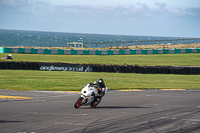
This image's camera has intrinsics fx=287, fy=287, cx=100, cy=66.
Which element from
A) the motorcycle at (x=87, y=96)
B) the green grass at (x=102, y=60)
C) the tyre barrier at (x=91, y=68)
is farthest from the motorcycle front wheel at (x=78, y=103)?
the green grass at (x=102, y=60)

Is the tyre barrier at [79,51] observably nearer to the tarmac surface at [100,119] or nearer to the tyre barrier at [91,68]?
the tyre barrier at [91,68]

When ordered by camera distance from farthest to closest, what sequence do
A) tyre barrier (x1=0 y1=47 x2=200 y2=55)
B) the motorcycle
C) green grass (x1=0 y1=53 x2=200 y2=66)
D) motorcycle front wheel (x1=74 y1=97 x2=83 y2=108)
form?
tyre barrier (x1=0 y1=47 x2=200 y2=55) → green grass (x1=0 y1=53 x2=200 y2=66) → motorcycle front wheel (x1=74 y1=97 x2=83 y2=108) → the motorcycle

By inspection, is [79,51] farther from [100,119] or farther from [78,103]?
[100,119]

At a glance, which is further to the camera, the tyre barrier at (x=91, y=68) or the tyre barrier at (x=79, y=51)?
the tyre barrier at (x=79, y=51)

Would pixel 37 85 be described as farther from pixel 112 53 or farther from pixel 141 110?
pixel 112 53

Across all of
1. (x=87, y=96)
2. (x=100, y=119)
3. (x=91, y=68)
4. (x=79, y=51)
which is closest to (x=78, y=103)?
(x=87, y=96)

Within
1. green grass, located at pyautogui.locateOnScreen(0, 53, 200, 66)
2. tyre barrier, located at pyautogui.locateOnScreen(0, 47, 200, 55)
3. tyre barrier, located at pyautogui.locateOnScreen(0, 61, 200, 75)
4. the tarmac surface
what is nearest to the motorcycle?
the tarmac surface

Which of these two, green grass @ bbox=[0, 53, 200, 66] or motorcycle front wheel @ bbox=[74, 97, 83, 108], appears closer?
motorcycle front wheel @ bbox=[74, 97, 83, 108]

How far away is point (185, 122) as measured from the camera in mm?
8977

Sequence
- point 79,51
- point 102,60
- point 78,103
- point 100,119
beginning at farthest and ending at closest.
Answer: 1. point 79,51
2. point 102,60
3. point 78,103
4. point 100,119

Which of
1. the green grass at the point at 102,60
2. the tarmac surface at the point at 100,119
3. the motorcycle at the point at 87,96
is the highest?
the green grass at the point at 102,60

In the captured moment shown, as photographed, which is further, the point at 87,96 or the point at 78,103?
the point at 78,103

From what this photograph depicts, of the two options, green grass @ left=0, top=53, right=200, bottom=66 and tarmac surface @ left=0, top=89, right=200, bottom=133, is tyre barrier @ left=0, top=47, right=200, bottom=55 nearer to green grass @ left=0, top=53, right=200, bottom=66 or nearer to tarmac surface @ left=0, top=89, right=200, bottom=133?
green grass @ left=0, top=53, right=200, bottom=66

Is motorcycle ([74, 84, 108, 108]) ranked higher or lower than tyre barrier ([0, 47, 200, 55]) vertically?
lower
